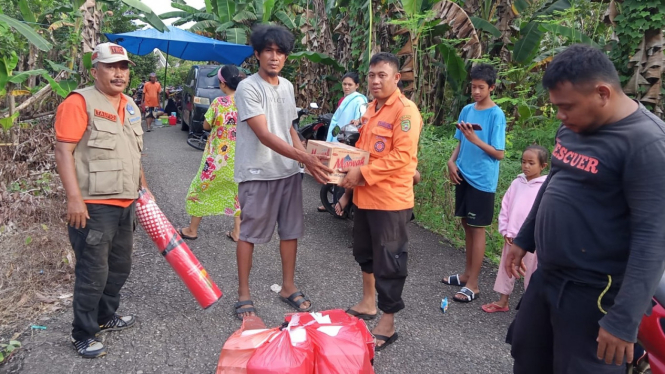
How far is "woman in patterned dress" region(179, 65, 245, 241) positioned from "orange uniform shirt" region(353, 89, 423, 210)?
2.19m

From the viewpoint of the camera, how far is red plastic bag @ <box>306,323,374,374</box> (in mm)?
2434

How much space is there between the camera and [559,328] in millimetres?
2023

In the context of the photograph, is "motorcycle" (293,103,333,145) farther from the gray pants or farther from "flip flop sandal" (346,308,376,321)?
"flip flop sandal" (346,308,376,321)

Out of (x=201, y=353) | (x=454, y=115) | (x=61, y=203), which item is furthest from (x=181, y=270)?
(x=454, y=115)

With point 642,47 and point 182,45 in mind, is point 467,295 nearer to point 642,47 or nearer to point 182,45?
point 642,47

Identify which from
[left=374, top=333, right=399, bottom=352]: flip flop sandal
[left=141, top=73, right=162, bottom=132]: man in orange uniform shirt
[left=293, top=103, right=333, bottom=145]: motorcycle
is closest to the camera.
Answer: [left=374, top=333, right=399, bottom=352]: flip flop sandal

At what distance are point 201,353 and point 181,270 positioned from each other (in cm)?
56

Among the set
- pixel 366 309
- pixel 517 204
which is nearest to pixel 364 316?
pixel 366 309

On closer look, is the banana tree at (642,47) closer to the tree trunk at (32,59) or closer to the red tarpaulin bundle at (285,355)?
the red tarpaulin bundle at (285,355)

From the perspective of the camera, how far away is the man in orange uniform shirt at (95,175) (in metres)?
2.88

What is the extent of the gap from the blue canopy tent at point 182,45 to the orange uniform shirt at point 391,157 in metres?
9.66

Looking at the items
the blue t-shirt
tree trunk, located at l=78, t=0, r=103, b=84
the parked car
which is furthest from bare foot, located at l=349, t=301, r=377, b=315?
the parked car

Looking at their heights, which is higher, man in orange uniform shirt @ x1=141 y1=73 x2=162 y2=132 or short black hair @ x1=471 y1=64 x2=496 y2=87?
short black hair @ x1=471 y1=64 x2=496 y2=87

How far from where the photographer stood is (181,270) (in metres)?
3.20
